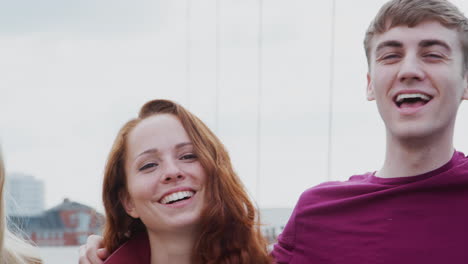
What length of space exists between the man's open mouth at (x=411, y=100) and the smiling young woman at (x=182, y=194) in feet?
1.72

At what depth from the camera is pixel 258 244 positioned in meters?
2.01

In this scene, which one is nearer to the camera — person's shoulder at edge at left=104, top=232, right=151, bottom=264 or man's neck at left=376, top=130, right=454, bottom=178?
man's neck at left=376, top=130, right=454, bottom=178

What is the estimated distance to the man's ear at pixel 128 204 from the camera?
2.06m

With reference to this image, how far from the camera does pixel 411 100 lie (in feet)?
5.81

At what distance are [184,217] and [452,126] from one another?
0.73 meters

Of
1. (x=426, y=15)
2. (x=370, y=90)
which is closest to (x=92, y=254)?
(x=370, y=90)

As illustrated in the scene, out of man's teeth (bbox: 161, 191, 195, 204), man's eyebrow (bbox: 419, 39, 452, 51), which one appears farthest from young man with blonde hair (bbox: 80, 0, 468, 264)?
man's teeth (bbox: 161, 191, 195, 204)

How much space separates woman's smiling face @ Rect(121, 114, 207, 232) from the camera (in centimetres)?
192

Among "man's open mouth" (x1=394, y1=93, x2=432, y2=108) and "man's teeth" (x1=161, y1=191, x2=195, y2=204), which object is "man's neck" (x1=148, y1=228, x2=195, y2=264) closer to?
"man's teeth" (x1=161, y1=191, x2=195, y2=204)

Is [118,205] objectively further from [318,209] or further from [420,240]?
[420,240]

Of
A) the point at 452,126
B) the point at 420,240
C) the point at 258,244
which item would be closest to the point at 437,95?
the point at 452,126

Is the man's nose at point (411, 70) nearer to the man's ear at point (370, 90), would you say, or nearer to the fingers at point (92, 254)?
the man's ear at point (370, 90)

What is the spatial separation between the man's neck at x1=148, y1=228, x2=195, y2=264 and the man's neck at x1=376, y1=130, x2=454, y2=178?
1.96ft

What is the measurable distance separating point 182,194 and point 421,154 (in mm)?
626
